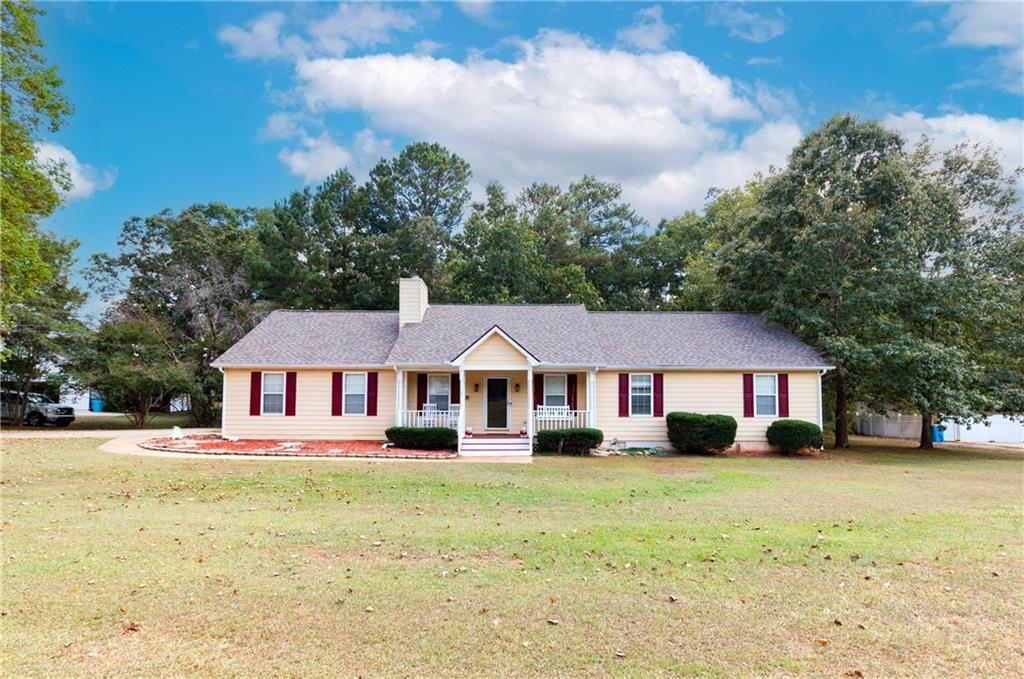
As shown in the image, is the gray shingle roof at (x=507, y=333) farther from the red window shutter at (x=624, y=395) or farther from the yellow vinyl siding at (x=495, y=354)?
the red window shutter at (x=624, y=395)

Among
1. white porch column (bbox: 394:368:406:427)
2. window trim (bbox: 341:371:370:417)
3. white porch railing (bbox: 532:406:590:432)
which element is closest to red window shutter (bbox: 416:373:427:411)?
white porch column (bbox: 394:368:406:427)

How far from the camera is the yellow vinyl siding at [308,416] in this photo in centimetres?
2045

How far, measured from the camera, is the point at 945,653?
Answer: 4.24m

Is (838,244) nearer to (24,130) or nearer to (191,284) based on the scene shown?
(24,130)

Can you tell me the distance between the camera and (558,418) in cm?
1966

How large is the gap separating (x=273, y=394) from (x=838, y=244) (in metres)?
20.7

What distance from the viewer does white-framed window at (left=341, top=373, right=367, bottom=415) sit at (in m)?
20.6

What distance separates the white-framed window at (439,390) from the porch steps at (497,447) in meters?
2.61

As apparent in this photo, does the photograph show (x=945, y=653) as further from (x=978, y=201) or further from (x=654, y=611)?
(x=978, y=201)

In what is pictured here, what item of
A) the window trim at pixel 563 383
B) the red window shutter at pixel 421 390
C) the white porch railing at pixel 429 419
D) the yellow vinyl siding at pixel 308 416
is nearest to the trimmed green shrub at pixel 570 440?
the window trim at pixel 563 383

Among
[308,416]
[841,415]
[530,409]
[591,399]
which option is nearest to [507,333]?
[530,409]

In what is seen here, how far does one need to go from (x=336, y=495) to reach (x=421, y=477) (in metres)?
2.67

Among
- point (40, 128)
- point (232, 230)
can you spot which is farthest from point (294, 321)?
point (232, 230)

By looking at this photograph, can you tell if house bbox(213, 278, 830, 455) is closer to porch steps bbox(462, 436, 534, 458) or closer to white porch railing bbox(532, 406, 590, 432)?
white porch railing bbox(532, 406, 590, 432)
